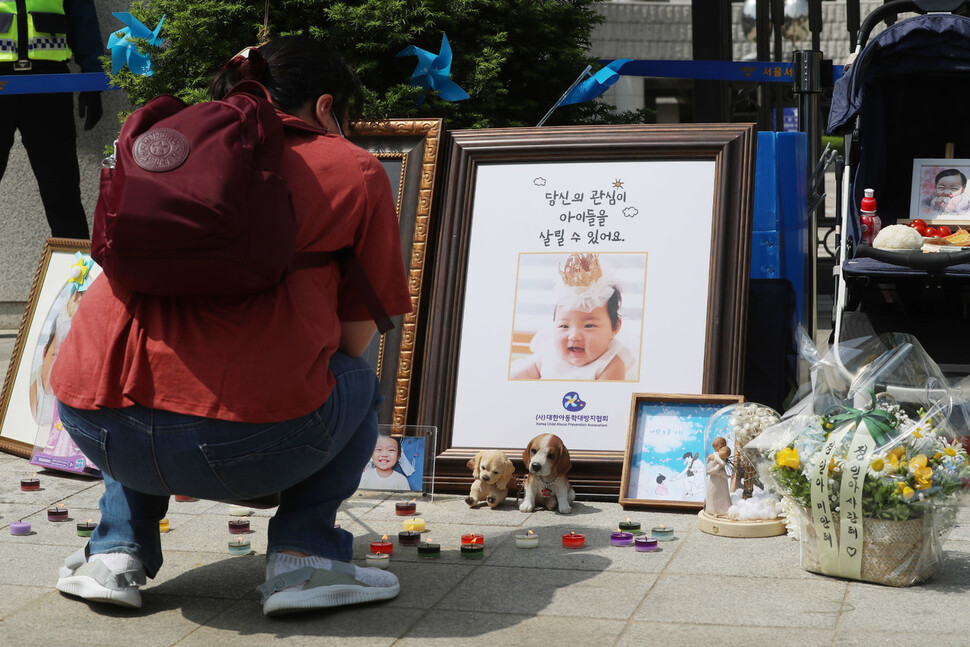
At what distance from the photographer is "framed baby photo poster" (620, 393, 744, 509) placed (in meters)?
3.91

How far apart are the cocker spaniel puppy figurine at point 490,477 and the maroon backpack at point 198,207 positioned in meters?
1.48

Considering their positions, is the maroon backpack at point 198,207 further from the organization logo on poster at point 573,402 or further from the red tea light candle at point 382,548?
the organization logo on poster at point 573,402

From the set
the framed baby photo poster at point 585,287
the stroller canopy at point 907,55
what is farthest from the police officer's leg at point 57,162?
the stroller canopy at point 907,55

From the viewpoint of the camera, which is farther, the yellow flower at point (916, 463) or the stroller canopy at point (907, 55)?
the stroller canopy at point (907, 55)

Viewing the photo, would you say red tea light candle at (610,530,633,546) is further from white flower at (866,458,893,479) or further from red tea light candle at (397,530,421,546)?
white flower at (866,458,893,479)

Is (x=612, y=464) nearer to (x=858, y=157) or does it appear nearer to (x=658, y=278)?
(x=658, y=278)

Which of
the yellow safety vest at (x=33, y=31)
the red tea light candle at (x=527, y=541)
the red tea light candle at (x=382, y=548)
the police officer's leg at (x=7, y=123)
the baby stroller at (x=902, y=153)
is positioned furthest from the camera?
the police officer's leg at (x=7, y=123)

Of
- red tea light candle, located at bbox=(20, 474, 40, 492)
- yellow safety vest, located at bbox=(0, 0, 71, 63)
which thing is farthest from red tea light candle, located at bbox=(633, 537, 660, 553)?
yellow safety vest, located at bbox=(0, 0, 71, 63)

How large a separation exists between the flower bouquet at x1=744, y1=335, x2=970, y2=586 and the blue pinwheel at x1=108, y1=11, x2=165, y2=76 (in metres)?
4.86

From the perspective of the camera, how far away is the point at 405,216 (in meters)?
4.59

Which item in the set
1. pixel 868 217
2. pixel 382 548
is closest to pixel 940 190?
pixel 868 217

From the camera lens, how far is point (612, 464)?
4062 mm

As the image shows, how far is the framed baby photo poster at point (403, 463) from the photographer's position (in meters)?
4.17

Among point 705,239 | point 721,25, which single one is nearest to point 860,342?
point 705,239
